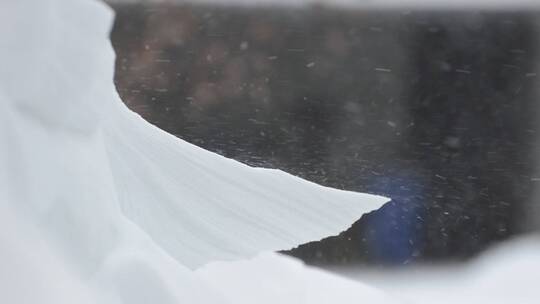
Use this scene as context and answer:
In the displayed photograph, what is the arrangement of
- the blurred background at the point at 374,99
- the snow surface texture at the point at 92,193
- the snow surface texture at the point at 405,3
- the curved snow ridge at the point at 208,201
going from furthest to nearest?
the snow surface texture at the point at 405,3, the blurred background at the point at 374,99, the curved snow ridge at the point at 208,201, the snow surface texture at the point at 92,193

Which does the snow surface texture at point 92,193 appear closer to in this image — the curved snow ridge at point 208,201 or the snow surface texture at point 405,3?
the curved snow ridge at point 208,201

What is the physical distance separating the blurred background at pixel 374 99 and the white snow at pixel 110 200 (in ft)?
15.4

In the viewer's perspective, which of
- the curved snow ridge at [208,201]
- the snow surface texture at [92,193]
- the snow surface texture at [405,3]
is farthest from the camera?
the snow surface texture at [405,3]

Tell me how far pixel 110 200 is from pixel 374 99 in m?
5.92

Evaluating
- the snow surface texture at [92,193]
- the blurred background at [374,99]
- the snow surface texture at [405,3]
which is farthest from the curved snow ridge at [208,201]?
the snow surface texture at [405,3]

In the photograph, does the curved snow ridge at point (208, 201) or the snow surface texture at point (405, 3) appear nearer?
the curved snow ridge at point (208, 201)

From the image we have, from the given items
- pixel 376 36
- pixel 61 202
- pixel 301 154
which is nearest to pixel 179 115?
pixel 301 154

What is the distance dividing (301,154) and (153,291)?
215 inches

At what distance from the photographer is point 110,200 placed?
137 cm

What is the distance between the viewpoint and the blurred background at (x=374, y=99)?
263 inches

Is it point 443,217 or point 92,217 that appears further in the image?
point 443,217

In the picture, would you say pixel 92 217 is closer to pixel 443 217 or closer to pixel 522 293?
pixel 522 293

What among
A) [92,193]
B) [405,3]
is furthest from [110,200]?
[405,3]

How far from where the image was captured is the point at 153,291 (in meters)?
1.34
